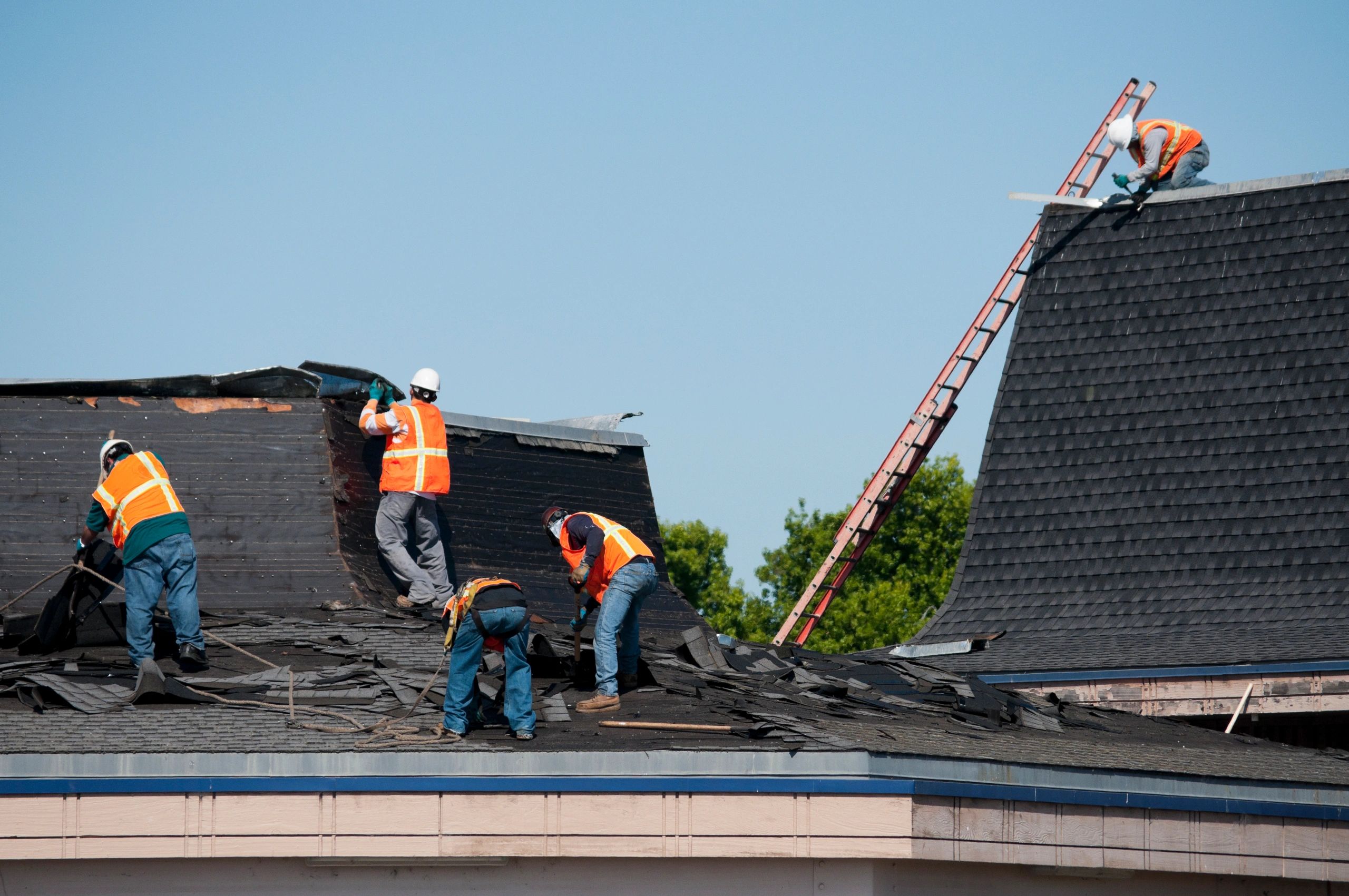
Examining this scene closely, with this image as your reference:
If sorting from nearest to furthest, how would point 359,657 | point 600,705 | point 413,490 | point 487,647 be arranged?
point 487,647
point 600,705
point 359,657
point 413,490

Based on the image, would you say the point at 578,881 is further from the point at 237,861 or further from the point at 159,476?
the point at 159,476

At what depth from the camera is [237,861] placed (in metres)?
9.49

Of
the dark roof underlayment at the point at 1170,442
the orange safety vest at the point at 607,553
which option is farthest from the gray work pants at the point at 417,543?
the dark roof underlayment at the point at 1170,442

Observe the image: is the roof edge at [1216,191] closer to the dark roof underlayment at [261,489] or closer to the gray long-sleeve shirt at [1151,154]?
the gray long-sleeve shirt at [1151,154]

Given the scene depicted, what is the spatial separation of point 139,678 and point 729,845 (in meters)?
4.46

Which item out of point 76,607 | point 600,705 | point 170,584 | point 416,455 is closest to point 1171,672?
point 600,705

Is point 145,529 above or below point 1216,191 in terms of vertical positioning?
below

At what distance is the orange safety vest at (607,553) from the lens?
12.0m

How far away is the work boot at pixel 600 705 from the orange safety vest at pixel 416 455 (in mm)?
4618

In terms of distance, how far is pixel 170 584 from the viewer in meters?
12.4

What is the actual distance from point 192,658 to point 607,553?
322cm

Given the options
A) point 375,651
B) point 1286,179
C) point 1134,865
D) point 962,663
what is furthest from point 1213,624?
point 375,651

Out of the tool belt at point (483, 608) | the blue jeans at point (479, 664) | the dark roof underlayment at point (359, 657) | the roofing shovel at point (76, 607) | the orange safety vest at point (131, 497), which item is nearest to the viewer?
the dark roof underlayment at point (359, 657)

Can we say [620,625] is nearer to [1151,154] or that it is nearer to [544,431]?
[544,431]
